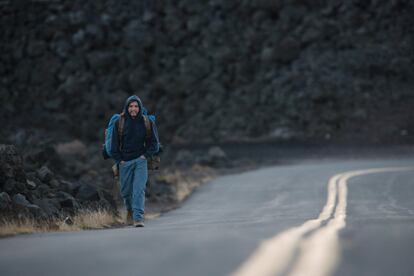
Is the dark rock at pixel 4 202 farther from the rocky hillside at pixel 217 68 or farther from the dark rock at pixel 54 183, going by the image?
the rocky hillside at pixel 217 68

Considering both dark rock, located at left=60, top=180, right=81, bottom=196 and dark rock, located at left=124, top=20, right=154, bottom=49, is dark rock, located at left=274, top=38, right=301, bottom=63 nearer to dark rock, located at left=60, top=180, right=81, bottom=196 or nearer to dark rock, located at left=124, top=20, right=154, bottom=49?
dark rock, located at left=124, top=20, right=154, bottom=49

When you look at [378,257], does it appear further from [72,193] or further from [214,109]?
[214,109]

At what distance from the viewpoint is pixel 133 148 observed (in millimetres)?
10383

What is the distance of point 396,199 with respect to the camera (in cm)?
1370

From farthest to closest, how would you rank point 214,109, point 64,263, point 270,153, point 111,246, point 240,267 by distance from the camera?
point 214,109 < point 270,153 < point 111,246 < point 64,263 < point 240,267

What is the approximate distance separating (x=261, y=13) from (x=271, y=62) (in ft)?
18.0

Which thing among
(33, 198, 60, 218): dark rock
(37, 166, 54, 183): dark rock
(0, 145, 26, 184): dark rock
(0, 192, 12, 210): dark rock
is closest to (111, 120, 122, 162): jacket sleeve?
(33, 198, 60, 218): dark rock

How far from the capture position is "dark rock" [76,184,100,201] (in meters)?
13.2

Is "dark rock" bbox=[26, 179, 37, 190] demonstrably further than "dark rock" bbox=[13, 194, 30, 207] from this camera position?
Yes

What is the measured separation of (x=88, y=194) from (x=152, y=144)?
11.0 feet

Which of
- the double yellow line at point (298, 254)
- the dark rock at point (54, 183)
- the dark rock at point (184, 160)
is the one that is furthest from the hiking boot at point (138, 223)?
the dark rock at point (184, 160)

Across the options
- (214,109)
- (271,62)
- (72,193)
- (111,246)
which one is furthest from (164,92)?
(111,246)

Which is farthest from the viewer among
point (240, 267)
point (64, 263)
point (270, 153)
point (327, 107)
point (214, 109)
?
point (214, 109)

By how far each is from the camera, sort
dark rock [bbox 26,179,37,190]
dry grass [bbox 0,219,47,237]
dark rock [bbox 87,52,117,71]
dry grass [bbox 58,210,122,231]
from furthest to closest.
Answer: dark rock [bbox 87,52,117,71] < dark rock [bbox 26,179,37,190] < dry grass [bbox 58,210,122,231] < dry grass [bbox 0,219,47,237]
